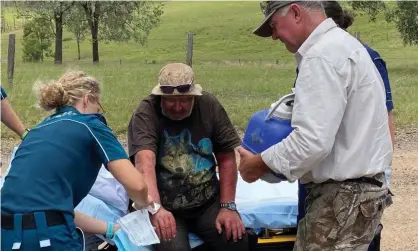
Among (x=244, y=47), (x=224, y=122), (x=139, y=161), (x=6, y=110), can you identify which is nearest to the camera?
(x=139, y=161)

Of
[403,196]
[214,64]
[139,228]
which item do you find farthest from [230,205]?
[214,64]

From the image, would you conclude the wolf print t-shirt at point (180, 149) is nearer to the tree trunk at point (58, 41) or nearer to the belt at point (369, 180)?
the belt at point (369, 180)

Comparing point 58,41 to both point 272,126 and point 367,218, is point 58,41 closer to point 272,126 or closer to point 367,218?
point 272,126

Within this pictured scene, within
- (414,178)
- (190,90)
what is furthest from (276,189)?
(414,178)

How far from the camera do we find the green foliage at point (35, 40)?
41.7m

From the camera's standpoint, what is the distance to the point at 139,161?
11.3 ft

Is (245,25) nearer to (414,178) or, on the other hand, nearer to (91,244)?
(414,178)

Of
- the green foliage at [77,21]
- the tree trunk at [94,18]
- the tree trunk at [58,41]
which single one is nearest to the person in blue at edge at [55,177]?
the tree trunk at [58,41]

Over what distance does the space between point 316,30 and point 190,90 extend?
3.86 feet

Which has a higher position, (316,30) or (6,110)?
(316,30)

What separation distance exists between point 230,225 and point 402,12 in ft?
70.4

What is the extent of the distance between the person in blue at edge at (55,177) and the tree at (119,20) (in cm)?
3237

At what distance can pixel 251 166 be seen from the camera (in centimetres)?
262

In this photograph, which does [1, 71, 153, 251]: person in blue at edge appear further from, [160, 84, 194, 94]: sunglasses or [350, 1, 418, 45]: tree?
[350, 1, 418, 45]: tree
